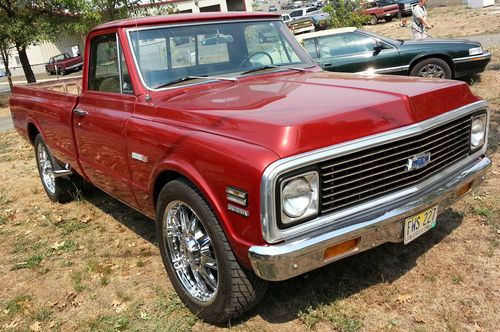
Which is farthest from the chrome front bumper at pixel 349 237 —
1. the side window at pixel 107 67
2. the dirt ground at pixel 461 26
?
the dirt ground at pixel 461 26

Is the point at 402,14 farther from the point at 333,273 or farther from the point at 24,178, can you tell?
the point at 333,273

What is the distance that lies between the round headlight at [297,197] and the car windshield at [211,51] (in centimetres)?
153

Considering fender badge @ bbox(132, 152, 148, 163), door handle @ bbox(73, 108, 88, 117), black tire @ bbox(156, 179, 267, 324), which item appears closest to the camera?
black tire @ bbox(156, 179, 267, 324)

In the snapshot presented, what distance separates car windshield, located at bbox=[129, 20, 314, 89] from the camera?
3.57 meters

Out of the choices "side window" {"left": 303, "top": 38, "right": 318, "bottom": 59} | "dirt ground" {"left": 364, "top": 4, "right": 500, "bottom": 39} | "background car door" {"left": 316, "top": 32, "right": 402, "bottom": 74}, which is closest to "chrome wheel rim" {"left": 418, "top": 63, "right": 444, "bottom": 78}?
"background car door" {"left": 316, "top": 32, "right": 402, "bottom": 74}

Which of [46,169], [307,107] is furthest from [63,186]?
[307,107]

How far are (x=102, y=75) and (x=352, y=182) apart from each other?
2.51 meters

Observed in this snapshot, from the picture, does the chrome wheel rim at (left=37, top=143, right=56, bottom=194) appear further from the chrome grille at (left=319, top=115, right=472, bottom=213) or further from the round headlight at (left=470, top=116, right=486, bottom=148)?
→ the round headlight at (left=470, top=116, right=486, bottom=148)

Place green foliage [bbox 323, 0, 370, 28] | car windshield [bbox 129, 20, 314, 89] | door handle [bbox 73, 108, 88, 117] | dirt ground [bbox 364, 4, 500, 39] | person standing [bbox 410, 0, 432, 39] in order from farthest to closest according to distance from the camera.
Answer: dirt ground [bbox 364, 4, 500, 39], green foliage [bbox 323, 0, 370, 28], person standing [bbox 410, 0, 432, 39], door handle [bbox 73, 108, 88, 117], car windshield [bbox 129, 20, 314, 89]

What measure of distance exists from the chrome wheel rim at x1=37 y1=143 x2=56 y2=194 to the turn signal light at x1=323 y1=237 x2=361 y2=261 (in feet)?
13.6

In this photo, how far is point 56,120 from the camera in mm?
4770

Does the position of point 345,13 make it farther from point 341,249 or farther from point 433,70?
point 341,249

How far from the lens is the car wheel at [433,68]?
862cm

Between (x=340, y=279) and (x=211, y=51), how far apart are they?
2005mm
